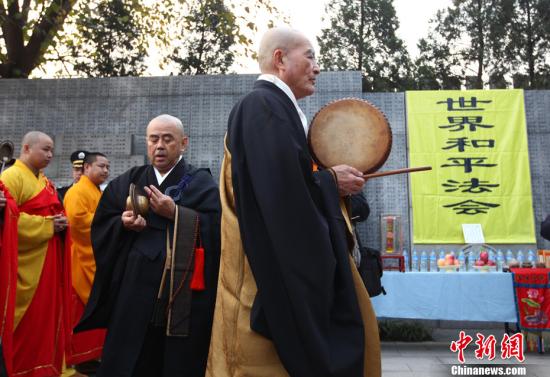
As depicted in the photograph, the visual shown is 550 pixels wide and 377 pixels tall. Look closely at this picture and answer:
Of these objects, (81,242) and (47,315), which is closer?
(47,315)

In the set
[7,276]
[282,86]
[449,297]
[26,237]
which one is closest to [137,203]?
[282,86]

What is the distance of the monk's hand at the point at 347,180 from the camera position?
1.67 m

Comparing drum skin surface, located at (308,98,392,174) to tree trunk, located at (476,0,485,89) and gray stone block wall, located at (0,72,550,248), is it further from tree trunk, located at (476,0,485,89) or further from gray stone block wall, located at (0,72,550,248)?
tree trunk, located at (476,0,485,89)

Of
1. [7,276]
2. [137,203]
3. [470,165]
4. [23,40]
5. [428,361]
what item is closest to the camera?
[137,203]

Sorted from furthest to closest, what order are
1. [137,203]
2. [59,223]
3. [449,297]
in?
[449,297]
[59,223]
[137,203]

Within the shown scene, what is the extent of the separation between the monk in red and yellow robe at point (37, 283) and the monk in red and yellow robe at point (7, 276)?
30 cm

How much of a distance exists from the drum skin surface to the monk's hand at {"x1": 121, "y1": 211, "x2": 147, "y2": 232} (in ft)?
3.12

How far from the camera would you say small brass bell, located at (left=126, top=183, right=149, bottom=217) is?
231cm

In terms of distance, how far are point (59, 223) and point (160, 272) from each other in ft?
5.80

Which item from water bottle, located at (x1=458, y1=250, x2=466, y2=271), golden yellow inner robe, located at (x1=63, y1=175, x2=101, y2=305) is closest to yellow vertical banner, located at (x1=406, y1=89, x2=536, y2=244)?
water bottle, located at (x1=458, y1=250, x2=466, y2=271)

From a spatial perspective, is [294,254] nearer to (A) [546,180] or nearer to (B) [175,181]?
(B) [175,181]

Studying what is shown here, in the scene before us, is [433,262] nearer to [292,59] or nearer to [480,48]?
[292,59]

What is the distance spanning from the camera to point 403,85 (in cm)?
1664

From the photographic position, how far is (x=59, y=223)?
12.4ft
